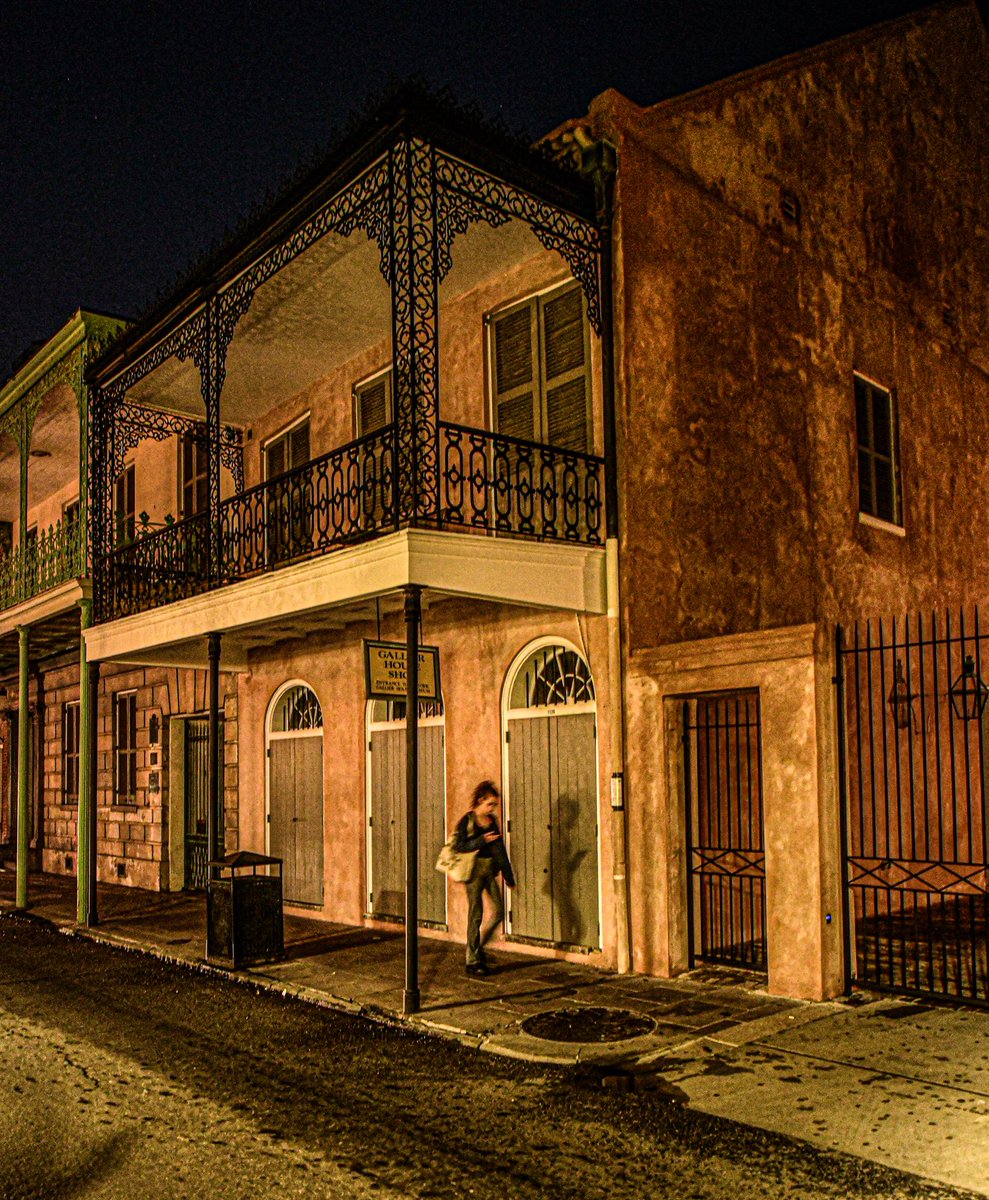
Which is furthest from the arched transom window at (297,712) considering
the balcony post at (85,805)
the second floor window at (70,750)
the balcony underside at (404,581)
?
the second floor window at (70,750)

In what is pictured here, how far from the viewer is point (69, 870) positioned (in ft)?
66.1

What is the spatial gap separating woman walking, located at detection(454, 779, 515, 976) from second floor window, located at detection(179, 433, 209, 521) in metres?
8.16

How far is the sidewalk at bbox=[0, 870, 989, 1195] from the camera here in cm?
554

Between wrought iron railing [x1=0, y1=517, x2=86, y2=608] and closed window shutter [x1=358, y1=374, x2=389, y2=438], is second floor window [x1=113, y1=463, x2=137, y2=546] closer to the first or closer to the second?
wrought iron railing [x1=0, y1=517, x2=86, y2=608]

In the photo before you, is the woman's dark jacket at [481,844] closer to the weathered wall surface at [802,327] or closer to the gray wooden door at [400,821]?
the gray wooden door at [400,821]

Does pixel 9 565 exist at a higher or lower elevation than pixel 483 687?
higher

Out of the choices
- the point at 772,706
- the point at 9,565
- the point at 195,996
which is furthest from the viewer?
the point at 9,565

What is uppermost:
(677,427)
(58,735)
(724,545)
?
(677,427)

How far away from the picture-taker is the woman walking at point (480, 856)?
31.2 feet

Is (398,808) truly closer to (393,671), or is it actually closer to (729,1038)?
(393,671)

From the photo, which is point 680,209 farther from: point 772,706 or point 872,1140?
point 872,1140

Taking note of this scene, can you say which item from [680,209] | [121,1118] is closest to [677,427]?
[680,209]

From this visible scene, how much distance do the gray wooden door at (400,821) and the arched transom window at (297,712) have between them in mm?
1390

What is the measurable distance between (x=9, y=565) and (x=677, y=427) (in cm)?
1151
